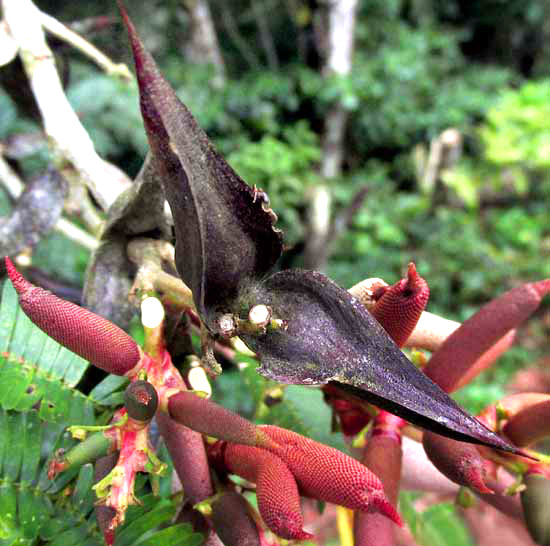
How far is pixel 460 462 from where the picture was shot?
0.34 meters

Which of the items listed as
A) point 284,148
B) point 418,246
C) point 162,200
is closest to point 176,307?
point 162,200

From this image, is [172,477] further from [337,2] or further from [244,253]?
[337,2]

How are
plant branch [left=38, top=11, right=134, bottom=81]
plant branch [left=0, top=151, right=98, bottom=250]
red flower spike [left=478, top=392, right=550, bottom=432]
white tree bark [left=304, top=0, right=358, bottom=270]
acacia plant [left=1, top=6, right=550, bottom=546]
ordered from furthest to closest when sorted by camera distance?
white tree bark [left=304, top=0, right=358, bottom=270], plant branch [left=0, top=151, right=98, bottom=250], plant branch [left=38, top=11, right=134, bottom=81], red flower spike [left=478, top=392, right=550, bottom=432], acacia plant [left=1, top=6, right=550, bottom=546]

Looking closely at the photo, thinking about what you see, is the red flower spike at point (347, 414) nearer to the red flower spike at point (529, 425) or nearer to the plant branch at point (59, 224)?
the red flower spike at point (529, 425)

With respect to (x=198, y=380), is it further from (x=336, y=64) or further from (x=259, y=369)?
(x=336, y=64)

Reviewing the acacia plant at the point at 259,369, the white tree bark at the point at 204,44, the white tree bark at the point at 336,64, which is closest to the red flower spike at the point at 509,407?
the acacia plant at the point at 259,369

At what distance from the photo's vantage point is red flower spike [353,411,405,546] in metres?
0.33

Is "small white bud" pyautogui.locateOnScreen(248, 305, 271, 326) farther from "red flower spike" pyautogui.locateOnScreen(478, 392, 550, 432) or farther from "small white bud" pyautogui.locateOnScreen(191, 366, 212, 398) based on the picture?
"red flower spike" pyautogui.locateOnScreen(478, 392, 550, 432)

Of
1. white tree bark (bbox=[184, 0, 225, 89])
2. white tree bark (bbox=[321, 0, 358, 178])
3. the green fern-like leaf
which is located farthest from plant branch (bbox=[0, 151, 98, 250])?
white tree bark (bbox=[184, 0, 225, 89])

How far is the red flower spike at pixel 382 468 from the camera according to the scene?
0.33 m

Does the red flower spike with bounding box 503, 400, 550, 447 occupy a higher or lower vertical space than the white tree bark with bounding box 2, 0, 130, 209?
lower

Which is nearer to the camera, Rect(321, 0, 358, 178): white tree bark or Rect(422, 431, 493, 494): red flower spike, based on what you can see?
Rect(422, 431, 493, 494): red flower spike

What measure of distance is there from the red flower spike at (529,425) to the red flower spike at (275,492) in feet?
0.53

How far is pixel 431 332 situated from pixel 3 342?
290mm
